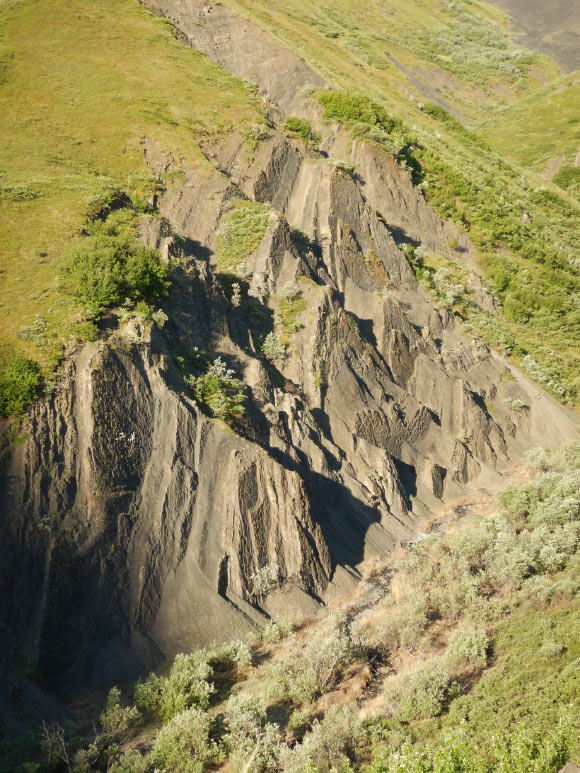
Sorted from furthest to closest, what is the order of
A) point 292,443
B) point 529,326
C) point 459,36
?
point 459,36 → point 529,326 → point 292,443

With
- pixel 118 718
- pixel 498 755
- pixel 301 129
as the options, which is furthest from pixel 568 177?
pixel 118 718

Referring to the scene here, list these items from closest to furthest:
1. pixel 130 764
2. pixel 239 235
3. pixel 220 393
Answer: pixel 130 764, pixel 220 393, pixel 239 235

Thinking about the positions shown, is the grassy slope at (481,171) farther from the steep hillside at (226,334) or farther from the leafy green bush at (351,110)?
the leafy green bush at (351,110)

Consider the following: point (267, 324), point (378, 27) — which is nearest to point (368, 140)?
point (267, 324)

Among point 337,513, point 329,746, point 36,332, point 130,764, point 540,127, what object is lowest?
point 337,513

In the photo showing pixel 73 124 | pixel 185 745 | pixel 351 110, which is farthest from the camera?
pixel 351 110

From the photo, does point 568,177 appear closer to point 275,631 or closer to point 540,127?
point 540,127

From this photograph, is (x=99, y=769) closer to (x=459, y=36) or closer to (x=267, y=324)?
(x=267, y=324)

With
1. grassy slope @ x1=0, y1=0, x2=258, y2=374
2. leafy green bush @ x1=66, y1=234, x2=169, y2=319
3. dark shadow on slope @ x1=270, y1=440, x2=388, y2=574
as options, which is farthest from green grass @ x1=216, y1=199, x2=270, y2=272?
dark shadow on slope @ x1=270, y1=440, x2=388, y2=574
